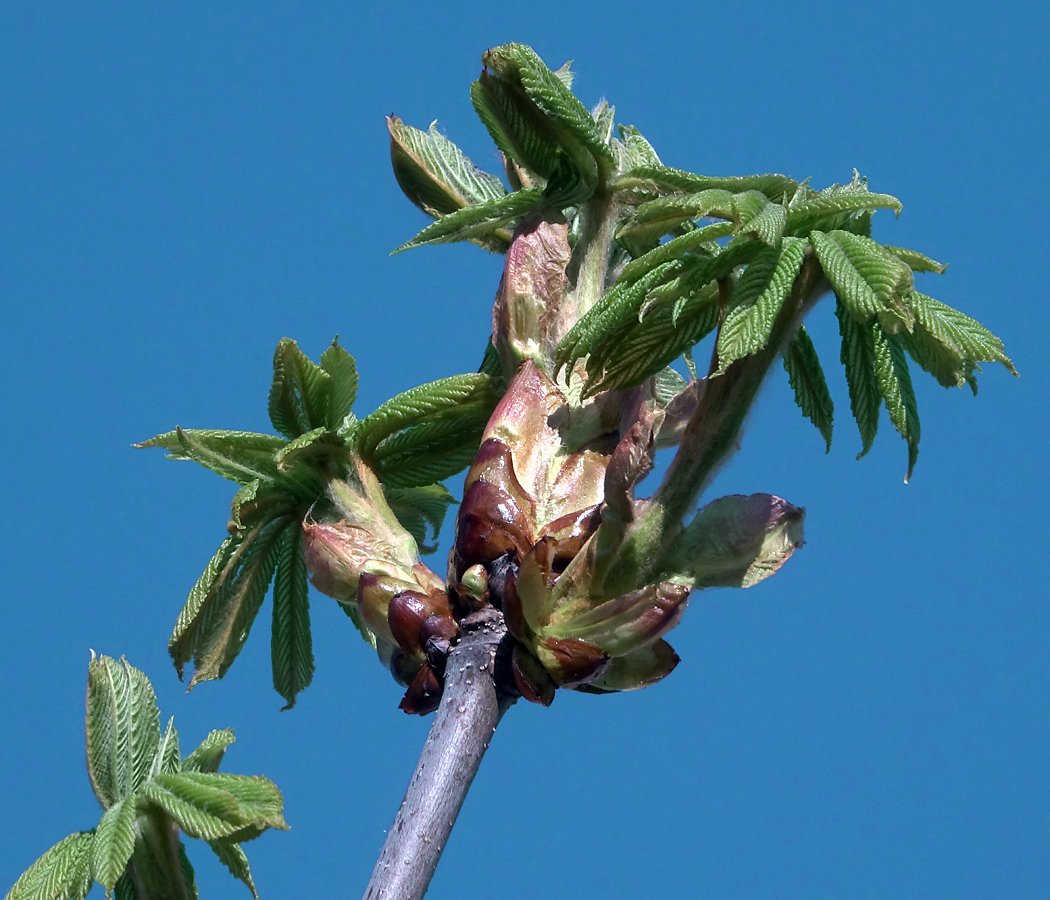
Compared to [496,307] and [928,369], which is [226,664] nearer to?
[496,307]

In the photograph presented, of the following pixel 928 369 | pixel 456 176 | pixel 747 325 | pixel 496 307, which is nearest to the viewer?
pixel 747 325

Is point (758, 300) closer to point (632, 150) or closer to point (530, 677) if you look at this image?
point (530, 677)

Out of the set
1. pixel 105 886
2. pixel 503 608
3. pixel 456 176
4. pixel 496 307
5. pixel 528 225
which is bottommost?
pixel 105 886

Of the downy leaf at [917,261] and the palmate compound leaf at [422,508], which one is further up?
the downy leaf at [917,261]

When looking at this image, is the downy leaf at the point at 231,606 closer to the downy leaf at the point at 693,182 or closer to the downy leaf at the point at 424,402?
the downy leaf at the point at 424,402

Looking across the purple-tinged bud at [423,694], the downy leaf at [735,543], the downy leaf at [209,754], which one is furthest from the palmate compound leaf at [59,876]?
the downy leaf at [735,543]

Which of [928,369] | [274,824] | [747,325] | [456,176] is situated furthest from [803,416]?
[274,824]
